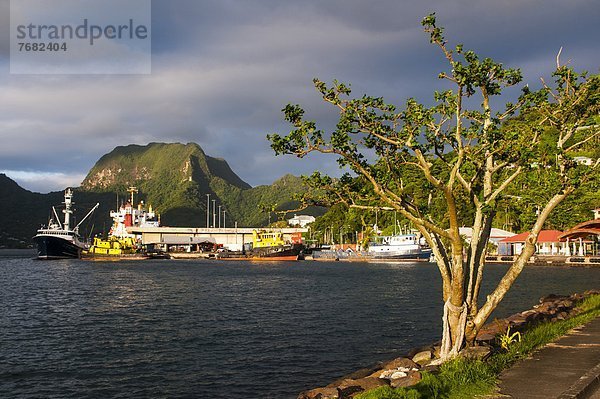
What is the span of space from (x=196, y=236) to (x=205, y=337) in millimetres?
164564

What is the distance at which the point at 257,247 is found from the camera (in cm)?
14375

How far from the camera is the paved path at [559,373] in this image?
36.6 feet

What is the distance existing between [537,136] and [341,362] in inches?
489

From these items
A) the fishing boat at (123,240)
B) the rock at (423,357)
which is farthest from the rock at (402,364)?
the fishing boat at (123,240)

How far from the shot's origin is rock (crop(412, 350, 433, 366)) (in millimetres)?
17891

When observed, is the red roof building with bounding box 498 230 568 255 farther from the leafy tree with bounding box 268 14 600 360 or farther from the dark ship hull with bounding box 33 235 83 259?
the dark ship hull with bounding box 33 235 83 259

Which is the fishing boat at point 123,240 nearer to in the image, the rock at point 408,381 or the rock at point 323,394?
the rock at point 323,394

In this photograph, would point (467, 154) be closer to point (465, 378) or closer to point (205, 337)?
Result: point (465, 378)

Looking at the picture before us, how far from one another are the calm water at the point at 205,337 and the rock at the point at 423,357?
337 cm

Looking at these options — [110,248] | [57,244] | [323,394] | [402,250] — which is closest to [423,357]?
[323,394]

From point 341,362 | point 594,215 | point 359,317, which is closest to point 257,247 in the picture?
point 594,215

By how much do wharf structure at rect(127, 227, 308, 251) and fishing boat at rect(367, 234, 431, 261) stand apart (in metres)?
50.8

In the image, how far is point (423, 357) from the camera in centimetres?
1819

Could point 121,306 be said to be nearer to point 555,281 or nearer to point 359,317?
point 359,317
